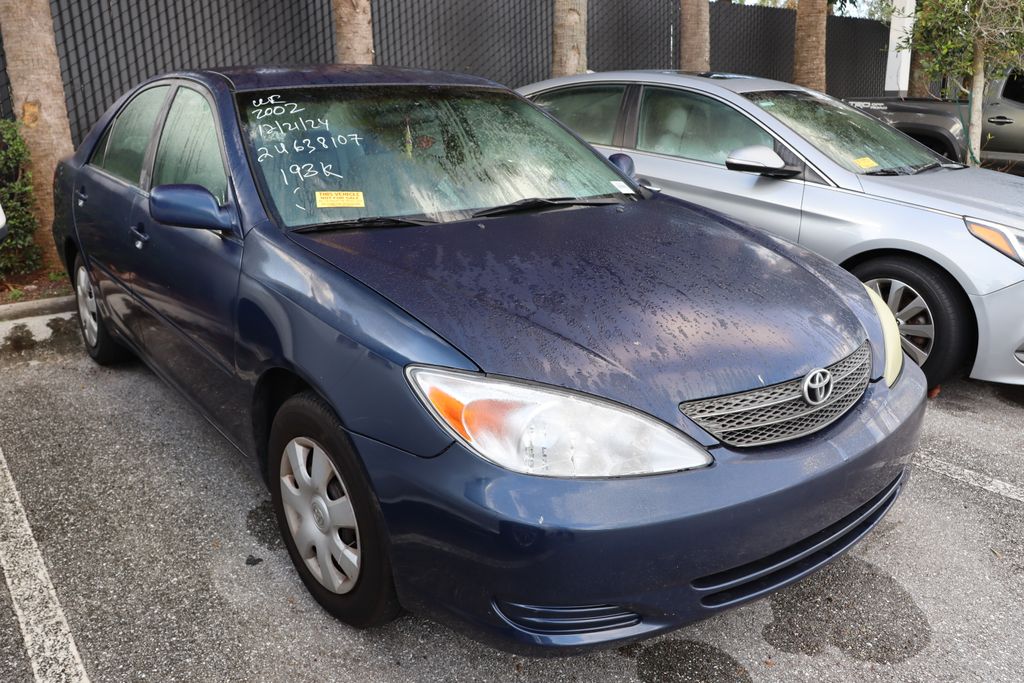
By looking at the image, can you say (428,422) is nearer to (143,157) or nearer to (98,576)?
(98,576)

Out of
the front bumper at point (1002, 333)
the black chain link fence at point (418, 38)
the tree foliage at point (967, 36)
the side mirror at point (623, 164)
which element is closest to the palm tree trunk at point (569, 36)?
the black chain link fence at point (418, 38)

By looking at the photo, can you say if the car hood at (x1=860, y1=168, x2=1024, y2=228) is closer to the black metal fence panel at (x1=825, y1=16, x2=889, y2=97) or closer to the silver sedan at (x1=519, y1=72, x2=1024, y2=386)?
the silver sedan at (x1=519, y1=72, x2=1024, y2=386)

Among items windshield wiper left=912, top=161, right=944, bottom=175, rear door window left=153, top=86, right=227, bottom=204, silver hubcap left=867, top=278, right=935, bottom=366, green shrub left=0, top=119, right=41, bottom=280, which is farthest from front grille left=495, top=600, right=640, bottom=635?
green shrub left=0, top=119, right=41, bottom=280

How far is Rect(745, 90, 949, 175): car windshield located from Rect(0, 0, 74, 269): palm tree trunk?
4.40 m

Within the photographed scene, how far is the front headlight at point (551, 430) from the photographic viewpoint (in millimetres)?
1999

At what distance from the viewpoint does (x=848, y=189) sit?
178 inches

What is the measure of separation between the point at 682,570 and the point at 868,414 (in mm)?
781

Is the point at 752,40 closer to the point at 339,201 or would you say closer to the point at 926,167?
the point at 926,167

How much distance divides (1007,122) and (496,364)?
8912 millimetres

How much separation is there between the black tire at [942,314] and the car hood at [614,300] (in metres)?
1.42

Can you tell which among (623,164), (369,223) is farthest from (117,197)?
(623,164)

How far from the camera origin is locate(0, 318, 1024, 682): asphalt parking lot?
241 centimetres

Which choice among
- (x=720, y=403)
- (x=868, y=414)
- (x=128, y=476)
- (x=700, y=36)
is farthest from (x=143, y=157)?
(x=700, y=36)

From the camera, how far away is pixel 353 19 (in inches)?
277
